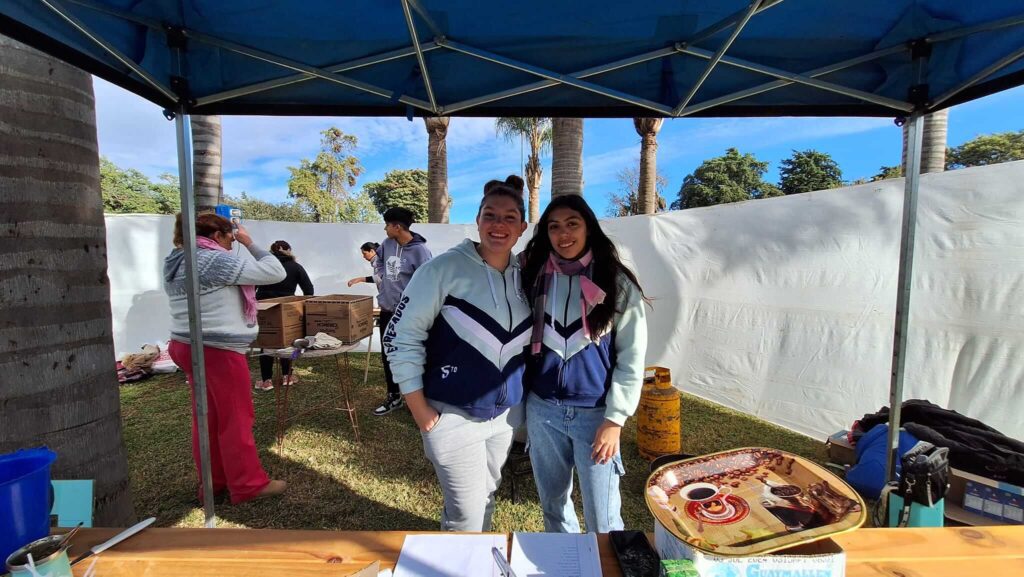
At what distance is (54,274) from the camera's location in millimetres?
1691

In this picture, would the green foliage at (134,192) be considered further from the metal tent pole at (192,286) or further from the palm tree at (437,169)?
the metal tent pole at (192,286)

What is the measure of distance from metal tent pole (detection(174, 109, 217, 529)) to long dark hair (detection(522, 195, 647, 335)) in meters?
1.73

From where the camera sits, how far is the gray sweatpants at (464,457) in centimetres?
153

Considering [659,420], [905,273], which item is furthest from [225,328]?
[905,273]

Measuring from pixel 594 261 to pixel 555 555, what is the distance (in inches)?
41.5

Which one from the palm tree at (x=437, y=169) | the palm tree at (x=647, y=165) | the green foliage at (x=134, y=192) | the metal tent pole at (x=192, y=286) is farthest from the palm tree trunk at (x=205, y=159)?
the green foliage at (x=134, y=192)

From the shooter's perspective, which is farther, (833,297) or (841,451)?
(833,297)

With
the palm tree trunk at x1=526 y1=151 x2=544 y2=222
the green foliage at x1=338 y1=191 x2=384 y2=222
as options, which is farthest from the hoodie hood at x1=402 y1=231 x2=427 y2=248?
the green foliage at x1=338 y1=191 x2=384 y2=222

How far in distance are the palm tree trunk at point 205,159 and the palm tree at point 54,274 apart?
292 cm

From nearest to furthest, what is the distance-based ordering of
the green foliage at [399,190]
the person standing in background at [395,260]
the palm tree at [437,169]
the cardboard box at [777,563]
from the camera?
the cardboard box at [777,563]
the person standing in background at [395,260]
the palm tree at [437,169]
the green foliage at [399,190]

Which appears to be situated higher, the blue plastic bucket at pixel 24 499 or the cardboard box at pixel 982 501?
the blue plastic bucket at pixel 24 499

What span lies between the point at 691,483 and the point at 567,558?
0.36 m

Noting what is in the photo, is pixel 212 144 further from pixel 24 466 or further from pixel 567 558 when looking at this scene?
pixel 567 558

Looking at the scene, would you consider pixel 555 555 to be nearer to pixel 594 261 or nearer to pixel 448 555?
pixel 448 555
